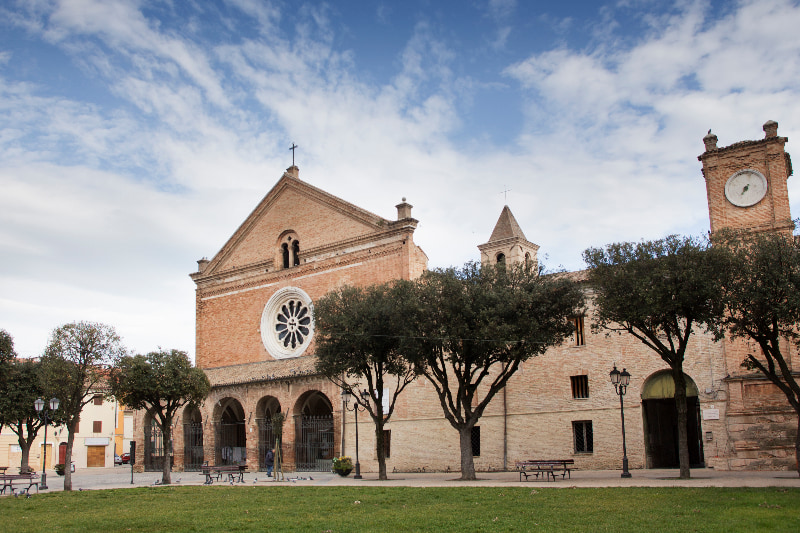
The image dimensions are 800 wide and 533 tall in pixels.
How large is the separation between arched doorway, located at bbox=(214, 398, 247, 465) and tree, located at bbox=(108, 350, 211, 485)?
1005 cm

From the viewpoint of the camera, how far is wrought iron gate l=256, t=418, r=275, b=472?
37844 millimetres

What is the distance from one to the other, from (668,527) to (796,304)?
9301 millimetres

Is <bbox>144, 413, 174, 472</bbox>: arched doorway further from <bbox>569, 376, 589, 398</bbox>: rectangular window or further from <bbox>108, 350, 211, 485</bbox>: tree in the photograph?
<bbox>569, 376, 589, 398</bbox>: rectangular window

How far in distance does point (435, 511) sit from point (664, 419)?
1715 cm

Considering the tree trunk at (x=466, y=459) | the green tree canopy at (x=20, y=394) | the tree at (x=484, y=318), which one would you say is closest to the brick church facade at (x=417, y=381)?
the tree at (x=484, y=318)

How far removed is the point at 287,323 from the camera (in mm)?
41875

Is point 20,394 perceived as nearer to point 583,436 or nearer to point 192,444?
point 192,444

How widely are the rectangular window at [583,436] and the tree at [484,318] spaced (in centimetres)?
539

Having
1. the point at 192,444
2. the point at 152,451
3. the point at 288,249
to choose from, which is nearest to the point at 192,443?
the point at 192,444

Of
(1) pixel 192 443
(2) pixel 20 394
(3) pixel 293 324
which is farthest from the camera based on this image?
(1) pixel 192 443

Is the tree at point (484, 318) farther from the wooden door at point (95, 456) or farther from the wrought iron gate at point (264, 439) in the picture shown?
the wooden door at point (95, 456)

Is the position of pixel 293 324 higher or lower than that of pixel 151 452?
higher

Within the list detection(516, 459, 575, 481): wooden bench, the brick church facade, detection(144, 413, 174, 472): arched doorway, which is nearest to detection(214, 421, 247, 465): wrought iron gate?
the brick church facade

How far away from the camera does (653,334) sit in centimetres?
2134
